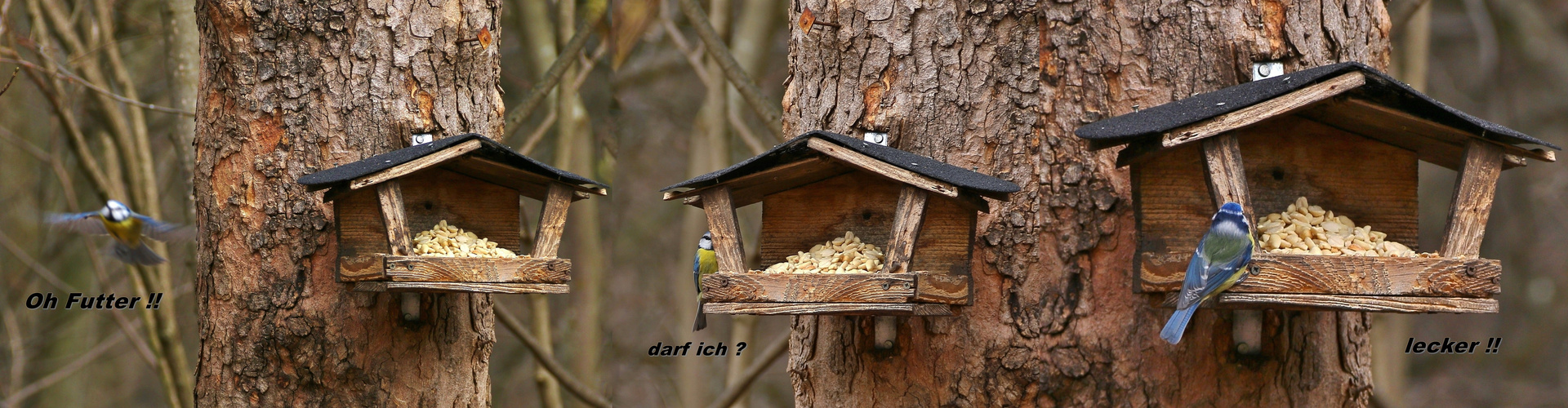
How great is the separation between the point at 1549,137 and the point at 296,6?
10.0 m

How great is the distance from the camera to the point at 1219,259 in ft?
9.52

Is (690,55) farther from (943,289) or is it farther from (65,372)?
(65,372)

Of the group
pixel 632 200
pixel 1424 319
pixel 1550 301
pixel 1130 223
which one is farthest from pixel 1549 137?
pixel 1130 223

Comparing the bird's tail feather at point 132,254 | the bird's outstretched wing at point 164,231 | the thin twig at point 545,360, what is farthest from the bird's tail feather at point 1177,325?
the bird's tail feather at point 132,254

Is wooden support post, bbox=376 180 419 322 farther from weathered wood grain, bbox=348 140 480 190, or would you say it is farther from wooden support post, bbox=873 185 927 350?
wooden support post, bbox=873 185 927 350

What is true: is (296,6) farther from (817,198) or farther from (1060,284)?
(1060,284)

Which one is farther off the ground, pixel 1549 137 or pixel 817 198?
pixel 1549 137

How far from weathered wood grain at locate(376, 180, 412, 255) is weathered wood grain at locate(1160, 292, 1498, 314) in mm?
2430

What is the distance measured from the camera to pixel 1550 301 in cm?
1012

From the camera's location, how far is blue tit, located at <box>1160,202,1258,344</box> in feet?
9.45

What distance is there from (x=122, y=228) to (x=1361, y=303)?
4768 mm

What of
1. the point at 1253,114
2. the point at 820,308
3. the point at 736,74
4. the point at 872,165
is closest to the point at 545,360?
the point at 736,74

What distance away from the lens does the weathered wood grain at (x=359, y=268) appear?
3852mm

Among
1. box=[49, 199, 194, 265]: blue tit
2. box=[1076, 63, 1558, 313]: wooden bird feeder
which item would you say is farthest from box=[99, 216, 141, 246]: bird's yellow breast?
box=[1076, 63, 1558, 313]: wooden bird feeder
